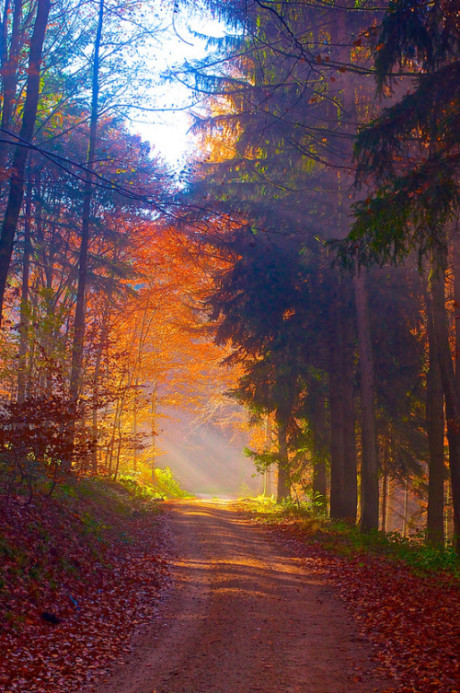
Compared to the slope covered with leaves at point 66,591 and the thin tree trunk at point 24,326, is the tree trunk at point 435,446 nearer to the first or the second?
the slope covered with leaves at point 66,591

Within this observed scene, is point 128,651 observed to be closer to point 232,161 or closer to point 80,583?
point 80,583

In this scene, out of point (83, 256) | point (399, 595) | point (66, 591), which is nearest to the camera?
point (66, 591)

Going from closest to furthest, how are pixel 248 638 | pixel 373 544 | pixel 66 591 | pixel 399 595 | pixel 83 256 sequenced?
pixel 248 638 < pixel 66 591 < pixel 399 595 < pixel 373 544 < pixel 83 256

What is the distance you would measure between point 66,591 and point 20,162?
27.8 feet

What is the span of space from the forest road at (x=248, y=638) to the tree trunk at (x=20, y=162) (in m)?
6.87

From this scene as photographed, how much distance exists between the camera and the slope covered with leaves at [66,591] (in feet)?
19.5

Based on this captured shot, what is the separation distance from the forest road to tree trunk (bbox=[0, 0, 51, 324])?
22.5ft

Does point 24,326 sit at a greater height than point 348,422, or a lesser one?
greater

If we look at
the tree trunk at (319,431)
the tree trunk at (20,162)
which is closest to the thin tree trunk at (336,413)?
the tree trunk at (319,431)

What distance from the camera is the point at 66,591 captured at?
8.27m

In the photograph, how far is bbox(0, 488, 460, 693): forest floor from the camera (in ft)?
18.6

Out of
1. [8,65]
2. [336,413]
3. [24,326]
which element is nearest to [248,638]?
[24,326]

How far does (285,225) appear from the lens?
53.0 feet

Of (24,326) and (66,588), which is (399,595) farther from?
(24,326)
